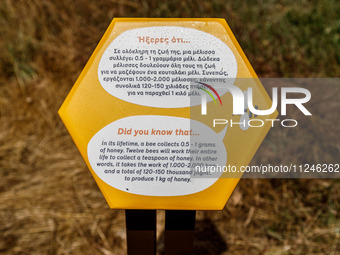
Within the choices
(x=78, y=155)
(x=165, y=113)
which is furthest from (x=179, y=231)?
(x=78, y=155)

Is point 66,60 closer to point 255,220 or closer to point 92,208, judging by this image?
point 92,208

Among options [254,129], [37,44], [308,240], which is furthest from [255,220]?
[37,44]

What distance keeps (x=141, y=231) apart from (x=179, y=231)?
121mm

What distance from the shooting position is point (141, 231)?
111 centimetres

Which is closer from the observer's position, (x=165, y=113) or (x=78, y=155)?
(x=165, y=113)

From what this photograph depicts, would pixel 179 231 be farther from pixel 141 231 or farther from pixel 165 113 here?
pixel 165 113

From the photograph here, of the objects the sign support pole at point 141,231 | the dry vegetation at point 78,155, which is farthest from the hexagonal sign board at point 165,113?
the dry vegetation at point 78,155

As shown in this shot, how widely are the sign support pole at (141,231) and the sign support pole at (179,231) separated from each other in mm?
47

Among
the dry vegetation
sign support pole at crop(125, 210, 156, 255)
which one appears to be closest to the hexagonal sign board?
sign support pole at crop(125, 210, 156, 255)

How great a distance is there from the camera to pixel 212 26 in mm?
998

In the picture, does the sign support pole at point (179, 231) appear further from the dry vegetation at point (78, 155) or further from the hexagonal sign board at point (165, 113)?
the dry vegetation at point (78, 155)

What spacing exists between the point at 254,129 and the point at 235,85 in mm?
134

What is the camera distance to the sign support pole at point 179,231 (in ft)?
3.55

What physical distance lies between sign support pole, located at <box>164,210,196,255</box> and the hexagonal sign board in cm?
10
